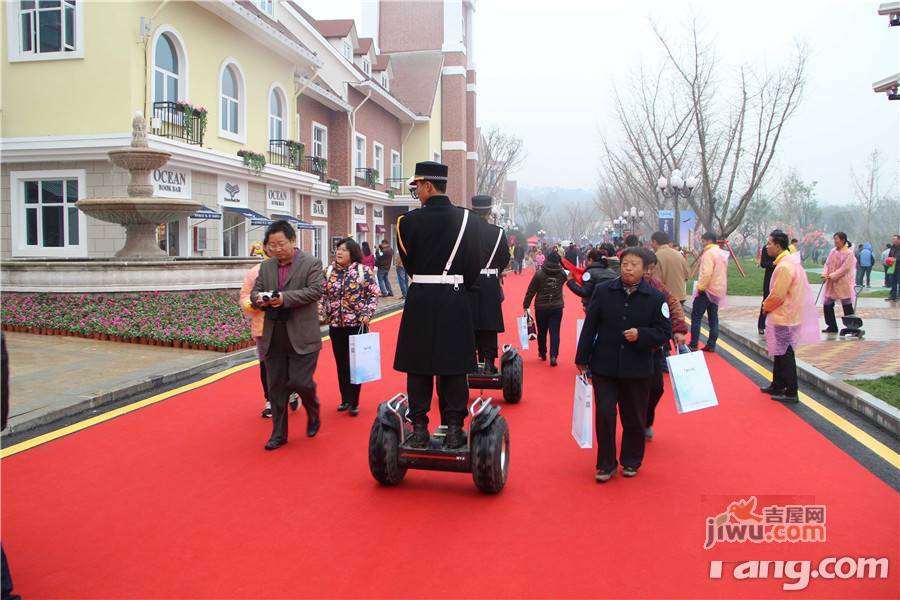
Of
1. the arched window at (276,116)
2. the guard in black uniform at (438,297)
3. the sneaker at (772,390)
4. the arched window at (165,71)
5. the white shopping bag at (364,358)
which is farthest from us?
the arched window at (276,116)

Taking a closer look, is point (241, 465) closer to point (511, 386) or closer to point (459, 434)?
point (459, 434)

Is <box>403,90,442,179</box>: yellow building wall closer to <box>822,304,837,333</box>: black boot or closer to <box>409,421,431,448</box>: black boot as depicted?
<box>822,304,837,333</box>: black boot

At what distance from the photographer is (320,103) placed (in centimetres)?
2897

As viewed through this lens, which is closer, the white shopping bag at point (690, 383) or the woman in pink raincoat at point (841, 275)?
the white shopping bag at point (690, 383)

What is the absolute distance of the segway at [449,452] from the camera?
15.2 ft

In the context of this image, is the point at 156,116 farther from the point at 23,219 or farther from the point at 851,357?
the point at 851,357

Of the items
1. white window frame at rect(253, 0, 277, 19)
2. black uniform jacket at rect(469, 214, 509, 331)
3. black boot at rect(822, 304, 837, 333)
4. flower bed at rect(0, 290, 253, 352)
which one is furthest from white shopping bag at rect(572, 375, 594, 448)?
white window frame at rect(253, 0, 277, 19)

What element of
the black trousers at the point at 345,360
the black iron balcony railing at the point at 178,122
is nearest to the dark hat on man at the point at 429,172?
the black trousers at the point at 345,360

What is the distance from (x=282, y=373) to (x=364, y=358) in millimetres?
813

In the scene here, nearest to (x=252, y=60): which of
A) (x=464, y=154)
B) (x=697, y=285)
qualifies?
(x=697, y=285)

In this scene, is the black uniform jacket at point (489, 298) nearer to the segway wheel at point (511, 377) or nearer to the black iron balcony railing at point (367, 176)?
the segway wheel at point (511, 377)

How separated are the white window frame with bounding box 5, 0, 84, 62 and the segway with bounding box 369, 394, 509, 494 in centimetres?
1539

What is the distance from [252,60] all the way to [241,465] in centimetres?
1838

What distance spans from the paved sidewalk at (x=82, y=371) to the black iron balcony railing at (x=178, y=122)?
7033mm
